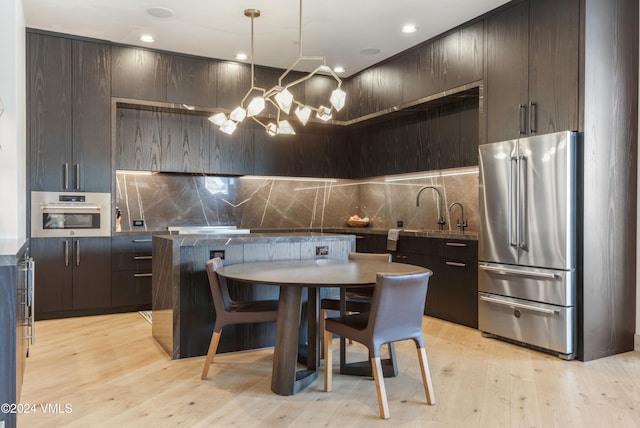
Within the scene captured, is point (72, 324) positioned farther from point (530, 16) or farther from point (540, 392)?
point (530, 16)

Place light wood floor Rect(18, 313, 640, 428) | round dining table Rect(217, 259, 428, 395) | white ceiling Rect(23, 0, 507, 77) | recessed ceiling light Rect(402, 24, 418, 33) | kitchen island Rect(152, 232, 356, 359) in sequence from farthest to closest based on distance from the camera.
A: 1. recessed ceiling light Rect(402, 24, 418, 33)
2. white ceiling Rect(23, 0, 507, 77)
3. kitchen island Rect(152, 232, 356, 359)
4. round dining table Rect(217, 259, 428, 395)
5. light wood floor Rect(18, 313, 640, 428)

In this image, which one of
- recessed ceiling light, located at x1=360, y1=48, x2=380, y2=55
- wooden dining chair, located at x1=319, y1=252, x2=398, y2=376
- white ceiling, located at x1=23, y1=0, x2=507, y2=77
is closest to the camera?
wooden dining chair, located at x1=319, y1=252, x2=398, y2=376

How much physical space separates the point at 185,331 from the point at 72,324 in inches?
67.5

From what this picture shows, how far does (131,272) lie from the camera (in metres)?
5.07

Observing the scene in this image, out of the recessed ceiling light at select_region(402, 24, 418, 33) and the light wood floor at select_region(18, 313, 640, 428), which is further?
the recessed ceiling light at select_region(402, 24, 418, 33)

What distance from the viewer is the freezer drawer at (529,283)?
11.5 ft

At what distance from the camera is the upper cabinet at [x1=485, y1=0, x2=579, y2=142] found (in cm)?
354

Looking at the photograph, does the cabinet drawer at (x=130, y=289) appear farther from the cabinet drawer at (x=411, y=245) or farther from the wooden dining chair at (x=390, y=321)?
the wooden dining chair at (x=390, y=321)

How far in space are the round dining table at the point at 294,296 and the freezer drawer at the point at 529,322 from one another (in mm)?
1212

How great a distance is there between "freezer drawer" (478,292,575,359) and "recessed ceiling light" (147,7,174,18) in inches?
141

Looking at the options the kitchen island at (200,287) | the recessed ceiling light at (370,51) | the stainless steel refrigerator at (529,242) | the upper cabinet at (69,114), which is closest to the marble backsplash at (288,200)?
the upper cabinet at (69,114)

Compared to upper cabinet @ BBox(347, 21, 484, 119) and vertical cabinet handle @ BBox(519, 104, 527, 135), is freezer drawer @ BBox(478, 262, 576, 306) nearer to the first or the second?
vertical cabinet handle @ BBox(519, 104, 527, 135)

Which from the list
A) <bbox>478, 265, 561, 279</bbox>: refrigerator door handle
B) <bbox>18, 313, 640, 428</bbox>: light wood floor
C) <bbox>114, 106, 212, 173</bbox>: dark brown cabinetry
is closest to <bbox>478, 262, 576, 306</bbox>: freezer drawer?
<bbox>478, 265, 561, 279</bbox>: refrigerator door handle

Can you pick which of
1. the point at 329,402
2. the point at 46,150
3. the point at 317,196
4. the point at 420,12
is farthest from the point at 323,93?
the point at 329,402
